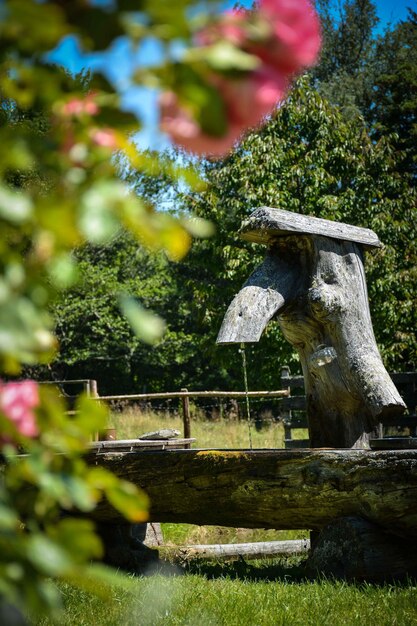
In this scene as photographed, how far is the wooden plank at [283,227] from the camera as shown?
526cm

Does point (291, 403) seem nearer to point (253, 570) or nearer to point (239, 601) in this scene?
point (253, 570)

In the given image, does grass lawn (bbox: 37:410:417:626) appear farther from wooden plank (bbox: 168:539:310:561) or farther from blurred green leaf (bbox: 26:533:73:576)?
blurred green leaf (bbox: 26:533:73:576)

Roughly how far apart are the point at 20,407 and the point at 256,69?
536mm

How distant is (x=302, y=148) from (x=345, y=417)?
10.1 meters

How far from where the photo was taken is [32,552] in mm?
843

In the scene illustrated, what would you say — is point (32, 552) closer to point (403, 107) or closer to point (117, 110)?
point (117, 110)

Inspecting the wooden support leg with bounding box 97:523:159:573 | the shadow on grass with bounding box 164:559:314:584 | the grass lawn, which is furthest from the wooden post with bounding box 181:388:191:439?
the grass lawn

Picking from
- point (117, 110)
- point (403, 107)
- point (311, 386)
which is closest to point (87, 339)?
point (403, 107)

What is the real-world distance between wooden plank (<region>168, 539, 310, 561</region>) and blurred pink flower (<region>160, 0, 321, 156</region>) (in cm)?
596

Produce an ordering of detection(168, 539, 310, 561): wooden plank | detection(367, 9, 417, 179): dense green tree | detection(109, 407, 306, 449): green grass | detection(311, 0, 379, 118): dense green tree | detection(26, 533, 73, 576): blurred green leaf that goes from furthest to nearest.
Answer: detection(311, 0, 379, 118): dense green tree → detection(367, 9, 417, 179): dense green tree → detection(109, 407, 306, 449): green grass → detection(168, 539, 310, 561): wooden plank → detection(26, 533, 73, 576): blurred green leaf

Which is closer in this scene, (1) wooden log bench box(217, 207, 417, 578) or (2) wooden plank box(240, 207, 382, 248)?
(1) wooden log bench box(217, 207, 417, 578)

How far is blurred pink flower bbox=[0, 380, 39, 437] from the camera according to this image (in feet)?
3.11

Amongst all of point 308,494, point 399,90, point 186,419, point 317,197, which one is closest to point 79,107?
point 308,494

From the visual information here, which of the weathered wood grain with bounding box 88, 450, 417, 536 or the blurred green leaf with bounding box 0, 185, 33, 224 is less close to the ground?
the blurred green leaf with bounding box 0, 185, 33, 224
